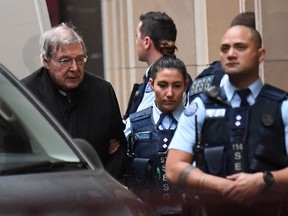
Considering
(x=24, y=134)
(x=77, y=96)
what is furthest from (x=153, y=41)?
(x=24, y=134)

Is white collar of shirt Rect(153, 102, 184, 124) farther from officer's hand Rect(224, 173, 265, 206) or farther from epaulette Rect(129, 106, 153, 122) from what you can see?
officer's hand Rect(224, 173, 265, 206)

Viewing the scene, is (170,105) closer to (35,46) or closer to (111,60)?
(35,46)

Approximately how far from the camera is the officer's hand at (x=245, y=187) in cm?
538

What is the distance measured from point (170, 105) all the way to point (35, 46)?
74.0 inches

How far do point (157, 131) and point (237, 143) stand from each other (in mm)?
1485

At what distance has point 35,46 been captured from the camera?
8.54 meters

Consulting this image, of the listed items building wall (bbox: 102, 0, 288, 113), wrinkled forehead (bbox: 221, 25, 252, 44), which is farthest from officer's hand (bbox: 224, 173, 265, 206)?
building wall (bbox: 102, 0, 288, 113)

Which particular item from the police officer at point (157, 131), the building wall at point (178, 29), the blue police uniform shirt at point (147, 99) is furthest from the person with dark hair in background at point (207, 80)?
the building wall at point (178, 29)

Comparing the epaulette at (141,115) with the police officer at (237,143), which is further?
the epaulette at (141,115)

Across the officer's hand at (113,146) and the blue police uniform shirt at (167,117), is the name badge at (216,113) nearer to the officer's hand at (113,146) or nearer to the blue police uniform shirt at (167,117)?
the blue police uniform shirt at (167,117)

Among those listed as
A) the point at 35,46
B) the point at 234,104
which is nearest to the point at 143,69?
the point at 35,46

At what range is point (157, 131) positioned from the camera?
6961 millimetres

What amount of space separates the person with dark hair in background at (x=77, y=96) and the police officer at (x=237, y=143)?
131 cm

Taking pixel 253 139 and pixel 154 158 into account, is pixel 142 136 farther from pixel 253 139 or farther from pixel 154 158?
pixel 253 139
